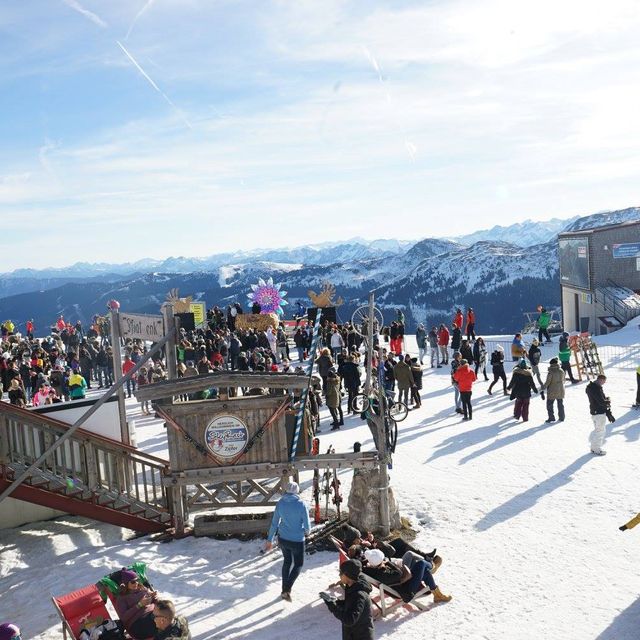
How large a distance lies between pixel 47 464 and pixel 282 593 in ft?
13.3

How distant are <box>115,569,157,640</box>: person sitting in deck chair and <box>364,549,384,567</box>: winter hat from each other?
225cm

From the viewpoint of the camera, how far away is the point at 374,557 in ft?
23.4

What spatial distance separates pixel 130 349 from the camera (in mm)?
22016

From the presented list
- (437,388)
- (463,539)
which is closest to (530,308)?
(437,388)

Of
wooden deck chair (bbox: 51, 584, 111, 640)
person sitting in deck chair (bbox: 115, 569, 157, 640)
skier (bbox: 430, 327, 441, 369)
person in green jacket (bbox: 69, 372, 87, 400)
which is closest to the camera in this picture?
Result: person sitting in deck chair (bbox: 115, 569, 157, 640)

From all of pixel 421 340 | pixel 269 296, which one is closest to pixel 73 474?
pixel 421 340

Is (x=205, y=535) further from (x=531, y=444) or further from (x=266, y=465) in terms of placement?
(x=531, y=444)

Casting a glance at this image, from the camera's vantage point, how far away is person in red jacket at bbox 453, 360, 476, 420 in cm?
1462

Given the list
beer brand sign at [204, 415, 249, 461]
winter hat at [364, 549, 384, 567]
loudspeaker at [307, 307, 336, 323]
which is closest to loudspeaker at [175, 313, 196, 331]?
beer brand sign at [204, 415, 249, 461]

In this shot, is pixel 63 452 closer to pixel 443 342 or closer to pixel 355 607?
pixel 355 607

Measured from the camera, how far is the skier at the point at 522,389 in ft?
47.4

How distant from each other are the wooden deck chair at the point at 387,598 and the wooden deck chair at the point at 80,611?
2.50m

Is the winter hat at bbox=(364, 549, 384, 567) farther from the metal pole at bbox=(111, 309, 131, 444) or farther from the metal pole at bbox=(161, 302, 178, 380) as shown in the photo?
the metal pole at bbox=(111, 309, 131, 444)

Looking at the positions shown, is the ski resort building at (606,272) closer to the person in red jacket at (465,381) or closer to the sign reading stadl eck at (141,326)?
the person in red jacket at (465,381)
